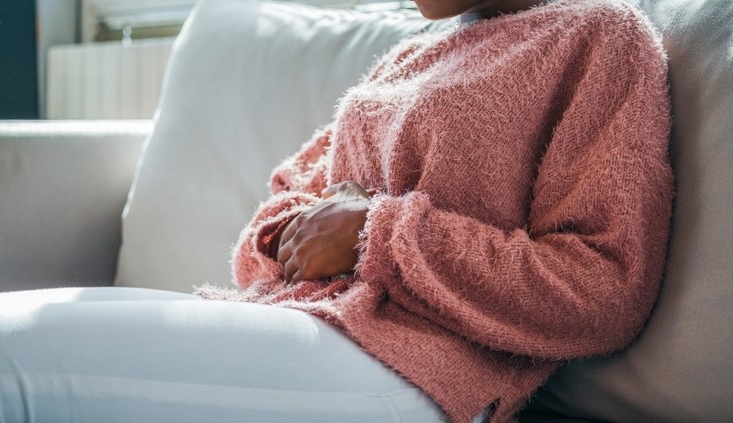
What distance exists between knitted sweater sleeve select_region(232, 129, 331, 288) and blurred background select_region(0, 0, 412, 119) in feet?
3.56

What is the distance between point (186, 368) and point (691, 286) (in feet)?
1.52

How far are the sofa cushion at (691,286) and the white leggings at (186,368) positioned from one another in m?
0.22

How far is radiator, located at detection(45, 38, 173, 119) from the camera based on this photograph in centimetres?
222

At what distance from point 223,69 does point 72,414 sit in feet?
2.83

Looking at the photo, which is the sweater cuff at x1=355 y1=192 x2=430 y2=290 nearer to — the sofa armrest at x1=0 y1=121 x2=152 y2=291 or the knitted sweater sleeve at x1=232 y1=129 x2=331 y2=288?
the knitted sweater sleeve at x1=232 y1=129 x2=331 y2=288

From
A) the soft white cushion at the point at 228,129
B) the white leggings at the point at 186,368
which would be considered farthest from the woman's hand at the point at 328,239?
the soft white cushion at the point at 228,129

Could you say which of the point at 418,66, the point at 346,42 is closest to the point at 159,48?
the point at 346,42

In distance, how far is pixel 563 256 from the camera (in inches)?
30.7

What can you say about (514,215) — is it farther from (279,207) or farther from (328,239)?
(279,207)

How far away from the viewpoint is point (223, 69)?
1.38m

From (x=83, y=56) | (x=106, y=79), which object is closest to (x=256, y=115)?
(x=106, y=79)

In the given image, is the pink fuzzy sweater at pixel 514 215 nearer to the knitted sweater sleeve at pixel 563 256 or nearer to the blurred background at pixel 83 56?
the knitted sweater sleeve at pixel 563 256

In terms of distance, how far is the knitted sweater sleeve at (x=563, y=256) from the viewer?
0.76 m

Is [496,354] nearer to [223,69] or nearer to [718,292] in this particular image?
[718,292]
